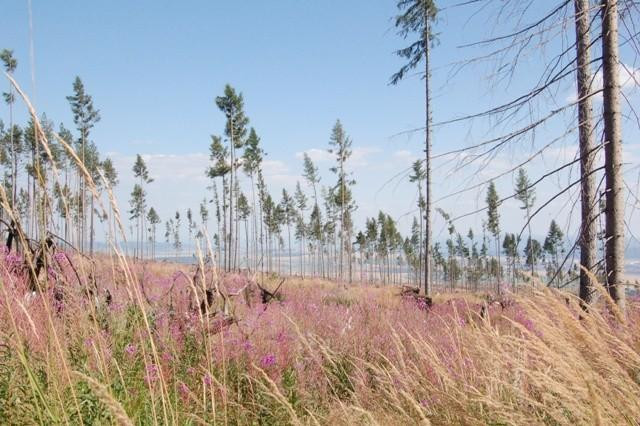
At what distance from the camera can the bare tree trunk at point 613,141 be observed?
3.36m

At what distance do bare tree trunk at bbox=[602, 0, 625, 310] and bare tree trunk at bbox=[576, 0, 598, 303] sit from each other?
0.12 m

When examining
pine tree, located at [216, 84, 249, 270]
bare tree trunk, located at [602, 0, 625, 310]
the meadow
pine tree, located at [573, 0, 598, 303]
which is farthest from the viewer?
pine tree, located at [216, 84, 249, 270]

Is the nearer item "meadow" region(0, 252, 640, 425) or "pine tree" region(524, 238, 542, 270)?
"meadow" region(0, 252, 640, 425)

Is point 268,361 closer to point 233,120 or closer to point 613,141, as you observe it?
point 613,141

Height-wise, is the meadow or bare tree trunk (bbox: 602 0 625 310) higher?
bare tree trunk (bbox: 602 0 625 310)

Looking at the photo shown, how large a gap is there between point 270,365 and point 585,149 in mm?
3475

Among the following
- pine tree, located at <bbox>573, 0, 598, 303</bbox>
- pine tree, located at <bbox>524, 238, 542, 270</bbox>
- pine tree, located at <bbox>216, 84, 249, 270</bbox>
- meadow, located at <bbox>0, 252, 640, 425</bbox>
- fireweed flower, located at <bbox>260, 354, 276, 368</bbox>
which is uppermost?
pine tree, located at <bbox>216, 84, 249, 270</bbox>

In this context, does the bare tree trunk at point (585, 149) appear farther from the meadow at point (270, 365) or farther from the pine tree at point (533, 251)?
the pine tree at point (533, 251)

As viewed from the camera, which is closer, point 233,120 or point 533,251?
point 233,120

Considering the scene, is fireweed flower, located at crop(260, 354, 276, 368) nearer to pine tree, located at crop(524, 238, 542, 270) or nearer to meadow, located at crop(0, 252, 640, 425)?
meadow, located at crop(0, 252, 640, 425)

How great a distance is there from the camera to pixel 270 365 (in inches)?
167

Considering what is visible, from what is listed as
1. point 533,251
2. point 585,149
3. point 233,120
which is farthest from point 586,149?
point 533,251

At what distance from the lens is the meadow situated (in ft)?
5.08

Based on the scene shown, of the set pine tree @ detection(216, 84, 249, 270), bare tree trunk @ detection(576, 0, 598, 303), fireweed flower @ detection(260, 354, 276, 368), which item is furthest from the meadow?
pine tree @ detection(216, 84, 249, 270)
